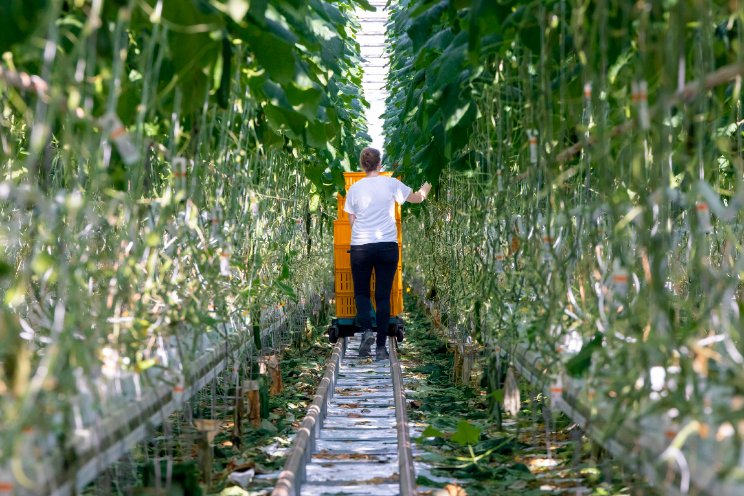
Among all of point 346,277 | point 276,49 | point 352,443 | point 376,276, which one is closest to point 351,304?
point 346,277

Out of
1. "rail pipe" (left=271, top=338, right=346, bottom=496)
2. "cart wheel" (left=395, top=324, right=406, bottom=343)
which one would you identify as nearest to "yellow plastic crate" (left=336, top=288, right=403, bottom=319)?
"cart wheel" (left=395, top=324, right=406, bottom=343)

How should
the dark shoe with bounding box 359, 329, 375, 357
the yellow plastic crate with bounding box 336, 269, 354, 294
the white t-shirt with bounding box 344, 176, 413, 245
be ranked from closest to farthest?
the white t-shirt with bounding box 344, 176, 413, 245 < the dark shoe with bounding box 359, 329, 375, 357 < the yellow plastic crate with bounding box 336, 269, 354, 294

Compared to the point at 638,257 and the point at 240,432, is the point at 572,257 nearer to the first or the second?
the point at 638,257

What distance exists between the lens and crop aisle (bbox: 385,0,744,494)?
7.57ft

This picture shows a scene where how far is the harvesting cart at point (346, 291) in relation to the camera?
29.0 feet

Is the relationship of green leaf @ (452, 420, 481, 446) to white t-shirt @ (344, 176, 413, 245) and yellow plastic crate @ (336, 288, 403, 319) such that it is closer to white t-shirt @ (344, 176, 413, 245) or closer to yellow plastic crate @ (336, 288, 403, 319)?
white t-shirt @ (344, 176, 413, 245)

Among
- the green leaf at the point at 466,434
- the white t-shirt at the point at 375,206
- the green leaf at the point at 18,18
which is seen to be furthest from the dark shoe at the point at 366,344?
the green leaf at the point at 18,18

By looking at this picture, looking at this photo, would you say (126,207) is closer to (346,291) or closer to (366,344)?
(366,344)

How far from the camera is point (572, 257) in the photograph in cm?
355

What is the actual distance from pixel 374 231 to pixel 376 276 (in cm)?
44

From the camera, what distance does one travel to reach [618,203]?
9.06 ft

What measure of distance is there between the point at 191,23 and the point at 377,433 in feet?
11.3

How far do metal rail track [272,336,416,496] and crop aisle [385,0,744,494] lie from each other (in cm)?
72

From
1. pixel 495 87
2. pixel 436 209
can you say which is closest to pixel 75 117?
pixel 495 87
